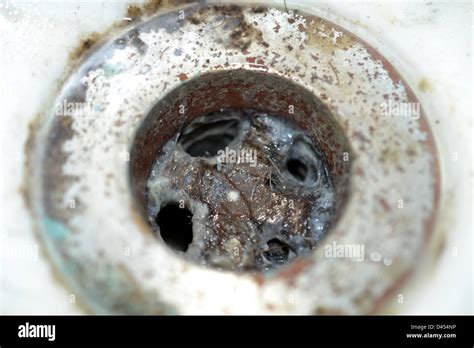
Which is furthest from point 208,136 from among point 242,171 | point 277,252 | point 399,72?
point 399,72

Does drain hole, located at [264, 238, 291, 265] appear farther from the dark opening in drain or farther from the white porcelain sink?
the white porcelain sink

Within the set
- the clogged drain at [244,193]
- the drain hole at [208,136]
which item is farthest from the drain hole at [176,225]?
the drain hole at [208,136]

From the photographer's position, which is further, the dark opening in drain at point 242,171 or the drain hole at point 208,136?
the drain hole at point 208,136
